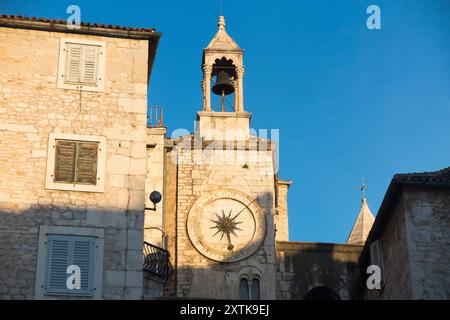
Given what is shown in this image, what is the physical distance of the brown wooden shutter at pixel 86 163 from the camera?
24.6m

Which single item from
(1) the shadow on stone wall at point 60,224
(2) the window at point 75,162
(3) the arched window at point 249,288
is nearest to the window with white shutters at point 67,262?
(1) the shadow on stone wall at point 60,224

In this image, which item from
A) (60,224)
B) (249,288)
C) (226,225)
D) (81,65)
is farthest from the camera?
(226,225)

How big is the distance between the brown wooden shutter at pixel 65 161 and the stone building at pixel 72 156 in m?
0.02

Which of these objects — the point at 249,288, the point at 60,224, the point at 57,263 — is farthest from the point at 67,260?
the point at 249,288

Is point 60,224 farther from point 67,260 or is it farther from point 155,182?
point 155,182

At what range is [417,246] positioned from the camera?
2792 centimetres

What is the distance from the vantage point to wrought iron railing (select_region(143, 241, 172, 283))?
27.6 m

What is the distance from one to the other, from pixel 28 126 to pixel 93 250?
344cm

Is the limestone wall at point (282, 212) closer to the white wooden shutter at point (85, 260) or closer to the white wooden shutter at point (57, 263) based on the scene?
the white wooden shutter at point (85, 260)

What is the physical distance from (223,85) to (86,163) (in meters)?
15.5

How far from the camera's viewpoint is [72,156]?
24.7 m
